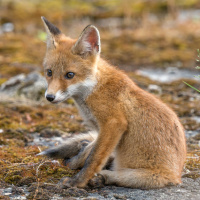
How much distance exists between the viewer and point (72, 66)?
5324 mm

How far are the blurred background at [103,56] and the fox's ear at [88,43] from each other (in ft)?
3.52

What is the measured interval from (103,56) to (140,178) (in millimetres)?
2543

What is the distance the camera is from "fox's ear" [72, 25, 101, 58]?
5430mm

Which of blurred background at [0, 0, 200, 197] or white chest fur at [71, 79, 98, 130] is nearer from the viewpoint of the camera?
white chest fur at [71, 79, 98, 130]

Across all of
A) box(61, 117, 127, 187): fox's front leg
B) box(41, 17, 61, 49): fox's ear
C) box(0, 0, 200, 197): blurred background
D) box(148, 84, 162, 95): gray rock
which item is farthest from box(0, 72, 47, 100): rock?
box(61, 117, 127, 187): fox's front leg

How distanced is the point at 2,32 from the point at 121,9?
402 inches

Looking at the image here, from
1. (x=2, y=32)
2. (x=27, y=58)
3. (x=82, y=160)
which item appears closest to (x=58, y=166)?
(x=82, y=160)

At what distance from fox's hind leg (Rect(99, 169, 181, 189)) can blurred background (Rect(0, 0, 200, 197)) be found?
713mm

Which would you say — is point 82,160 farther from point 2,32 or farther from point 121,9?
point 121,9

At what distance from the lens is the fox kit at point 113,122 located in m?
4.91

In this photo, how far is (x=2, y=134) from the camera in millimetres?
7254

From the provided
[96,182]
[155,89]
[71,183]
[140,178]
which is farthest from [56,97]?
[155,89]

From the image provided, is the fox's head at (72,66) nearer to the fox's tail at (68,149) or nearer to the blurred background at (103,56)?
the fox's tail at (68,149)

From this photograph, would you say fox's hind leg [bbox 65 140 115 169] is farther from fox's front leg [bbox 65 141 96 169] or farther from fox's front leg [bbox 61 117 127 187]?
fox's front leg [bbox 61 117 127 187]
